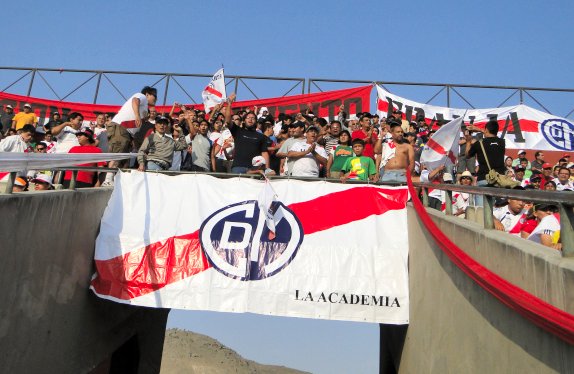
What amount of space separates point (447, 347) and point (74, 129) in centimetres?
769

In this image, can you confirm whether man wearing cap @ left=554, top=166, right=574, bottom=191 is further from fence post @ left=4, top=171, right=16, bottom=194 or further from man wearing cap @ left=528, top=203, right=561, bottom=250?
fence post @ left=4, top=171, right=16, bottom=194

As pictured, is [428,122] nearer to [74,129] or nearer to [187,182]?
[187,182]

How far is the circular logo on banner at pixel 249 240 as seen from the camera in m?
6.55

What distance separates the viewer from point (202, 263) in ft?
21.8

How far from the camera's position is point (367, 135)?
9.05m

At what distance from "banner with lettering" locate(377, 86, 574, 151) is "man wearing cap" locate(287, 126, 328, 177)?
17.3 ft

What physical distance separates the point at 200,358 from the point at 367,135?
91.0 ft

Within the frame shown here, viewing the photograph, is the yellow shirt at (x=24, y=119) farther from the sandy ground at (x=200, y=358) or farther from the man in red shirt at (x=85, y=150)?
the sandy ground at (x=200, y=358)

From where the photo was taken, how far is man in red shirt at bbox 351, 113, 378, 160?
28.5 feet

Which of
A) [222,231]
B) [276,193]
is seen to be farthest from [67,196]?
[276,193]

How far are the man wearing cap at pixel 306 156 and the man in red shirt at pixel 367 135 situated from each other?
135cm

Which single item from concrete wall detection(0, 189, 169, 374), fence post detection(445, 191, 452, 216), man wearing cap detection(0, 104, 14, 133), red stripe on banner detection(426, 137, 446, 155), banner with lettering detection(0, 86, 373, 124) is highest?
banner with lettering detection(0, 86, 373, 124)

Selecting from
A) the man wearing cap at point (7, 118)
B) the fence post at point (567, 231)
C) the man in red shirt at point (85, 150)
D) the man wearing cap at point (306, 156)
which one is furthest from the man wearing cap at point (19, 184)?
the man wearing cap at point (7, 118)

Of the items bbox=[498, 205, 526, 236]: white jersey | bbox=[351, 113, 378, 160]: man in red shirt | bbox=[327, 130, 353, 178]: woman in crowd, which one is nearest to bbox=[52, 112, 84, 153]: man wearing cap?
bbox=[327, 130, 353, 178]: woman in crowd
